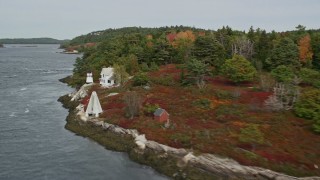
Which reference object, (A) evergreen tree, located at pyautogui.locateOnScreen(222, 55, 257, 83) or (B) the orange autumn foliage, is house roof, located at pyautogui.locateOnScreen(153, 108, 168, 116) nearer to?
(A) evergreen tree, located at pyautogui.locateOnScreen(222, 55, 257, 83)

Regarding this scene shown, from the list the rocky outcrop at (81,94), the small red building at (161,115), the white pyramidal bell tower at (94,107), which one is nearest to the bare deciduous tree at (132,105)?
the small red building at (161,115)

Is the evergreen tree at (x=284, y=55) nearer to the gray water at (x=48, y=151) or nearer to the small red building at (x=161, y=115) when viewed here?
the small red building at (x=161, y=115)

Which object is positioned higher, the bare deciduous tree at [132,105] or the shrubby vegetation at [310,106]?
the shrubby vegetation at [310,106]

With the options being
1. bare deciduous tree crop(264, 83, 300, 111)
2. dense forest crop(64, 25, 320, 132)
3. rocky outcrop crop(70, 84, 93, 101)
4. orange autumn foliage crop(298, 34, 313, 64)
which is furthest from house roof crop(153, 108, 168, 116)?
orange autumn foliage crop(298, 34, 313, 64)

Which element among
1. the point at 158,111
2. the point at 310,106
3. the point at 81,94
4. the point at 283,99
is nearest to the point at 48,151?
the point at 158,111

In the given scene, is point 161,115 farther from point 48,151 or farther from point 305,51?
point 305,51
